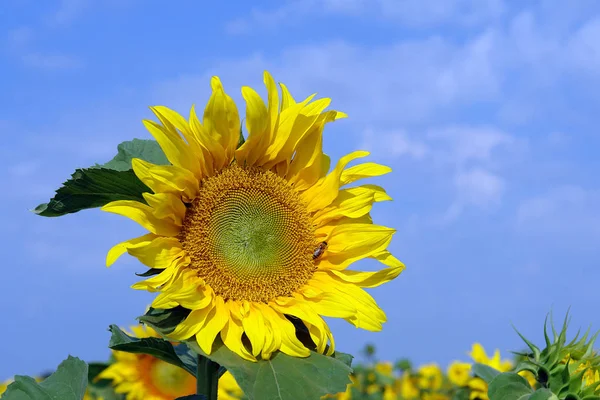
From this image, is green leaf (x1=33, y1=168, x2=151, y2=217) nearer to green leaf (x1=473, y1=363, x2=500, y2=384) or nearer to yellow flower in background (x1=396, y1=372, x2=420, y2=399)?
green leaf (x1=473, y1=363, x2=500, y2=384)

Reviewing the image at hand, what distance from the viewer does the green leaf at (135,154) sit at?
3.24 m

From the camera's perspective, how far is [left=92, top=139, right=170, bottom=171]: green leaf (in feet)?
10.6

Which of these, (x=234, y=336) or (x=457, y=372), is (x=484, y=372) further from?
(x=457, y=372)

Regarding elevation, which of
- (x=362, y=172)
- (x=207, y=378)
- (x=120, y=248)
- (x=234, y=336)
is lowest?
(x=207, y=378)

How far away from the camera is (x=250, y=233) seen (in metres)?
3.25

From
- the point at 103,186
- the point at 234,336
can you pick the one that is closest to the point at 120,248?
the point at 103,186

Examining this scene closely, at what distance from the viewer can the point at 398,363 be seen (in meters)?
10.4

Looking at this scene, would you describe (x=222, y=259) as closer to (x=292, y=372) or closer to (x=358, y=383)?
Result: (x=292, y=372)

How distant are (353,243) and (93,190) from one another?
3.59 feet

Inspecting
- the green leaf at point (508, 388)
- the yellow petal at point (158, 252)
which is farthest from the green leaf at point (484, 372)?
the yellow petal at point (158, 252)

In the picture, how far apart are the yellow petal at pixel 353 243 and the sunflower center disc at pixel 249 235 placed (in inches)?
3.5

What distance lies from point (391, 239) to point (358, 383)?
278 inches

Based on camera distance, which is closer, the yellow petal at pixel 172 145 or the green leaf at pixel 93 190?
the yellow petal at pixel 172 145

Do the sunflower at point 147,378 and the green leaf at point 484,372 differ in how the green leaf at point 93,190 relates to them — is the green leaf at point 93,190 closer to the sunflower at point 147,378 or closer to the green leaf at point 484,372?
the sunflower at point 147,378
